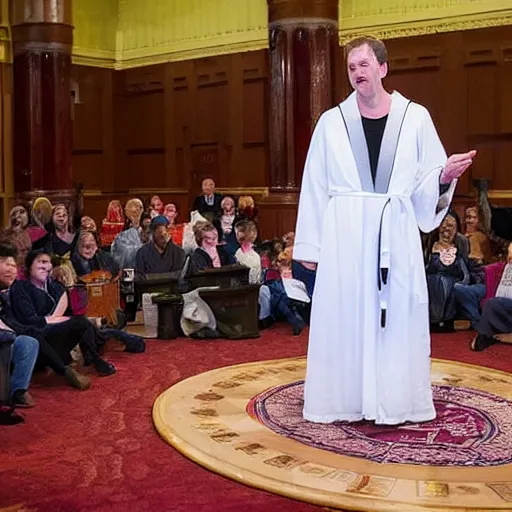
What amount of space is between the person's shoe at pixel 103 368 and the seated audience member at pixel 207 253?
6.16 ft

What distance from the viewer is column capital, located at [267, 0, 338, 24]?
30.9 ft

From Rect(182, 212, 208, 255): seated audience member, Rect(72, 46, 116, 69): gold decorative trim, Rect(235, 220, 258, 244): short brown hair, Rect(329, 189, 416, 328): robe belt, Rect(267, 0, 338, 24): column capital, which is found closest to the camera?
Rect(329, 189, 416, 328): robe belt

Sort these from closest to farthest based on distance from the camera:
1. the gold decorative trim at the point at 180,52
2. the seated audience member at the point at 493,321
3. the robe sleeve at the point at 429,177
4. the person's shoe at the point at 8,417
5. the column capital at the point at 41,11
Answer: the robe sleeve at the point at 429,177 → the person's shoe at the point at 8,417 → the seated audience member at the point at 493,321 → the column capital at the point at 41,11 → the gold decorative trim at the point at 180,52

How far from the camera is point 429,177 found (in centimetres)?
417

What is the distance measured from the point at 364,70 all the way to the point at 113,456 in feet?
6.87

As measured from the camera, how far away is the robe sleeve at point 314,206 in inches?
167

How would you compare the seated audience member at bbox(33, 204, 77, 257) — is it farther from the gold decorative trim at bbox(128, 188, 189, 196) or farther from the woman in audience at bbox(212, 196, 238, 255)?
the gold decorative trim at bbox(128, 188, 189, 196)

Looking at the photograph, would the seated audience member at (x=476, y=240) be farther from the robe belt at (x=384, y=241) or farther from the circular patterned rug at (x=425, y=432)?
the robe belt at (x=384, y=241)

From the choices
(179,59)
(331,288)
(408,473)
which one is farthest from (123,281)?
(179,59)

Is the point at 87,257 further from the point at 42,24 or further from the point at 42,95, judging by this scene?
the point at 42,24

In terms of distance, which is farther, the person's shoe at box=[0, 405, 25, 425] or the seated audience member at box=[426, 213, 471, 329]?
the seated audience member at box=[426, 213, 471, 329]

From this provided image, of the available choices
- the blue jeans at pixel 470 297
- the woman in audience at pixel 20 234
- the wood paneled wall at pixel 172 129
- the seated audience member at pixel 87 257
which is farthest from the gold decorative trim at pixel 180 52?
the blue jeans at pixel 470 297

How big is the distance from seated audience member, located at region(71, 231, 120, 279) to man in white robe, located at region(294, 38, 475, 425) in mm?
3091

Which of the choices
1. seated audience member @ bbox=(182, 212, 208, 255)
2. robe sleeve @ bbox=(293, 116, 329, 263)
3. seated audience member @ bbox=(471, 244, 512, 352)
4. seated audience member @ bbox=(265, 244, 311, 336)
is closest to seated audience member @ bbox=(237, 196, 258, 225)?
seated audience member @ bbox=(182, 212, 208, 255)
